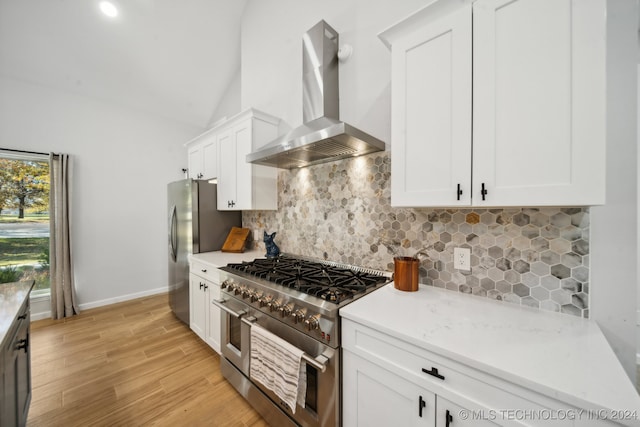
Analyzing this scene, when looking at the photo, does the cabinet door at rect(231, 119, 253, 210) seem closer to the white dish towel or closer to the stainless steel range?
the stainless steel range

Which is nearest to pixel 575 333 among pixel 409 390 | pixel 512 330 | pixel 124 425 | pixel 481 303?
pixel 512 330

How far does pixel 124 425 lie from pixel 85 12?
405cm

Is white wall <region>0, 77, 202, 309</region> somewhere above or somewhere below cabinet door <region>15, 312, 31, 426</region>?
above

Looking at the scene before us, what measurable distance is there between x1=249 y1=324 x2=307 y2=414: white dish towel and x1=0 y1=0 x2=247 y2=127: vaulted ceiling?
3.78m

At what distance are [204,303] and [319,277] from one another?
1481 mm

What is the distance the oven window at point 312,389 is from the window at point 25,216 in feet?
12.4

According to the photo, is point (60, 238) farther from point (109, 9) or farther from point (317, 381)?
point (317, 381)

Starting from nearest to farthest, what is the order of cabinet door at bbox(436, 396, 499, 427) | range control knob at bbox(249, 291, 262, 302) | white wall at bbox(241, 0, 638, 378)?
cabinet door at bbox(436, 396, 499, 427), white wall at bbox(241, 0, 638, 378), range control knob at bbox(249, 291, 262, 302)

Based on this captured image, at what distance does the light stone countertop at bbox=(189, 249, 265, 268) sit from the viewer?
231cm

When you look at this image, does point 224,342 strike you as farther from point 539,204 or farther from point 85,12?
point 85,12

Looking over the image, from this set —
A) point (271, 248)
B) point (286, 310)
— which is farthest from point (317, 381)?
point (271, 248)

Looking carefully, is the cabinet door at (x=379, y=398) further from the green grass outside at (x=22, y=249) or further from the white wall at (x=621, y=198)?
the green grass outside at (x=22, y=249)

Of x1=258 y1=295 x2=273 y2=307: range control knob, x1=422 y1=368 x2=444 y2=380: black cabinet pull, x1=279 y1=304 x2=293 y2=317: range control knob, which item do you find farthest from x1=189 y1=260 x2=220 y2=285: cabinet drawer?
x1=422 y1=368 x2=444 y2=380: black cabinet pull

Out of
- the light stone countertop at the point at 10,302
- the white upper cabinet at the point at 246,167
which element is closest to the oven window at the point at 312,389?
the light stone countertop at the point at 10,302
